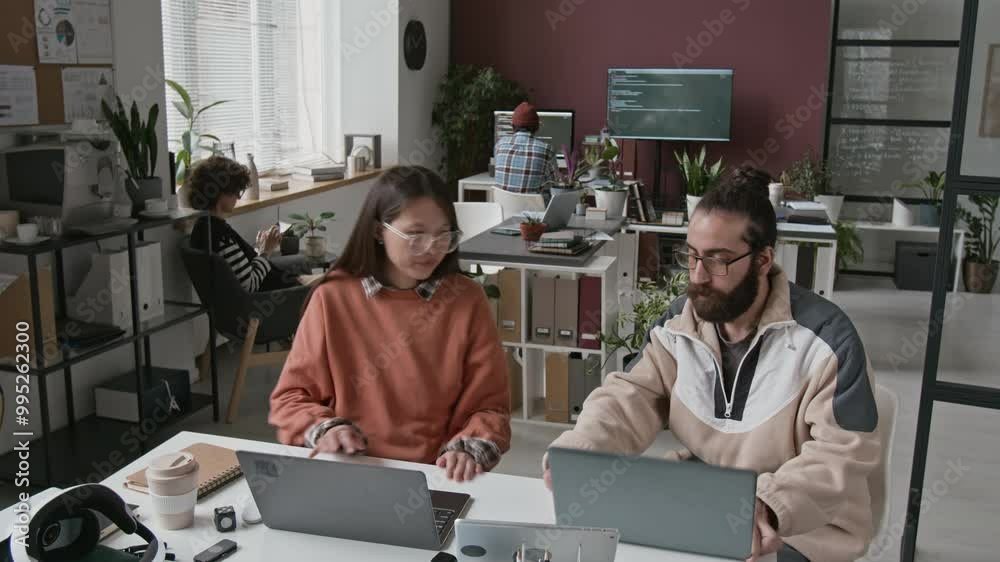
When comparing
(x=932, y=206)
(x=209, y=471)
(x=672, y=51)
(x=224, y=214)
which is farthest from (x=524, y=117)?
(x=209, y=471)

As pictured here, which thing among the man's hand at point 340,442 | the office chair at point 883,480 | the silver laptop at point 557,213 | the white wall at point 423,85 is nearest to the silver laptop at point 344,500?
the man's hand at point 340,442

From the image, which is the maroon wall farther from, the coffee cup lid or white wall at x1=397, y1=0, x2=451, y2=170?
the coffee cup lid

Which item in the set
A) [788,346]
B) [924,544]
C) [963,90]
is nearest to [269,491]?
[788,346]

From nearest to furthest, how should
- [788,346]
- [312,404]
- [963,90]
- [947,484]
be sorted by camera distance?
[788,346] < [312,404] < [963,90] < [947,484]

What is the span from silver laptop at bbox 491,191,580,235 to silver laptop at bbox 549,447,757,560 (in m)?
3.17

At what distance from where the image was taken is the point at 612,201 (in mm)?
5285

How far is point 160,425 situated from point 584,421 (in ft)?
8.00

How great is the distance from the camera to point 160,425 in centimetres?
383

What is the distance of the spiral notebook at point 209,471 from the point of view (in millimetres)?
1832

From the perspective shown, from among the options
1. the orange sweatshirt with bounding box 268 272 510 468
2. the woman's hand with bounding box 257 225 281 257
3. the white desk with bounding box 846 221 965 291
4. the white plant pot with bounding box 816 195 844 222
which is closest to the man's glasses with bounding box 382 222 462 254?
the orange sweatshirt with bounding box 268 272 510 468

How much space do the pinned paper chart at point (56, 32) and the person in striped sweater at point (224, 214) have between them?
Result: 0.83 m

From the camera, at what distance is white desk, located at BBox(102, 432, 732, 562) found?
62.9 inches

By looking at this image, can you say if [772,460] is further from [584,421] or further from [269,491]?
[269,491]

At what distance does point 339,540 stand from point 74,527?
1.42ft
